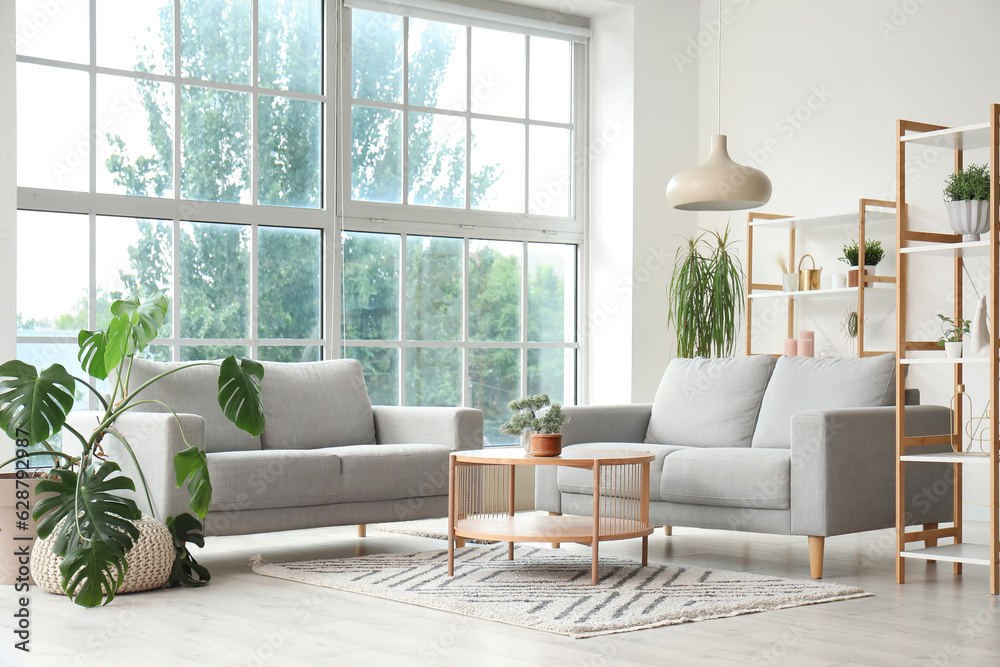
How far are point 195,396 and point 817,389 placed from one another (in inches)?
100

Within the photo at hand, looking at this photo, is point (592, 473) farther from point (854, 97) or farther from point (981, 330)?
point (854, 97)

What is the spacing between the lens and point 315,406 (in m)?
4.87

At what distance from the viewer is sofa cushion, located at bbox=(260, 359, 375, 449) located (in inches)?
186

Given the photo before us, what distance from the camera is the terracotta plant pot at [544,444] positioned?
13.0 ft

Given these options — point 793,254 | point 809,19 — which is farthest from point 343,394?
point 809,19

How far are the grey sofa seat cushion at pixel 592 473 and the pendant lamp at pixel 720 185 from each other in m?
1.02

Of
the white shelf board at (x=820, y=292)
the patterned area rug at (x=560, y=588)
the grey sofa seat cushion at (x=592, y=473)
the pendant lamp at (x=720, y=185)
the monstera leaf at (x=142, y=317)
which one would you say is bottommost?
the patterned area rug at (x=560, y=588)

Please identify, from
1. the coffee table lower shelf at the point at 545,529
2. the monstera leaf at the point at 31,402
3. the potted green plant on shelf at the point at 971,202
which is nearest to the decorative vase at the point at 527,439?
the coffee table lower shelf at the point at 545,529

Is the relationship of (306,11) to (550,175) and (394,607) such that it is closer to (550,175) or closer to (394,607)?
(550,175)

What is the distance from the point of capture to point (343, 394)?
501 centimetres

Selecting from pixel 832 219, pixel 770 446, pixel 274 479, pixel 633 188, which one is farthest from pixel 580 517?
pixel 633 188

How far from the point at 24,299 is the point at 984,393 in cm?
464

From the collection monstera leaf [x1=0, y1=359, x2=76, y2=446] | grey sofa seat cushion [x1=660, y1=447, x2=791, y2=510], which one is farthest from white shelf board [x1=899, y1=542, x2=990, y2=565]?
monstera leaf [x1=0, y1=359, x2=76, y2=446]

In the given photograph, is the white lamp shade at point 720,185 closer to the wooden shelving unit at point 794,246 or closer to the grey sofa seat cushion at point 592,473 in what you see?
the grey sofa seat cushion at point 592,473
